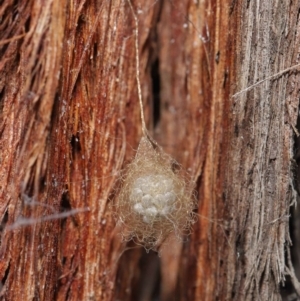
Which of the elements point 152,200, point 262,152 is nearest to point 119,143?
point 152,200

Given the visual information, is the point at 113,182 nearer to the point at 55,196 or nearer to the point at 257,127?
the point at 55,196

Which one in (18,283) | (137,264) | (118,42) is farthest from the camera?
(137,264)

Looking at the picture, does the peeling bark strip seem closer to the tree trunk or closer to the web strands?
the tree trunk

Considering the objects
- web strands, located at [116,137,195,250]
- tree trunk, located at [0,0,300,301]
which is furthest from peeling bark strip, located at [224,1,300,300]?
web strands, located at [116,137,195,250]

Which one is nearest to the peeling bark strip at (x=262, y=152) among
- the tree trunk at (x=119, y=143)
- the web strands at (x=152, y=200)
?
the tree trunk at (x=119, y=143)

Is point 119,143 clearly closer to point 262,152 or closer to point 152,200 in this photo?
point 152,200

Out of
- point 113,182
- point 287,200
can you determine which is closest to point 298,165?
point 287,200

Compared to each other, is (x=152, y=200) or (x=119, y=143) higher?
(x=119, y=143)

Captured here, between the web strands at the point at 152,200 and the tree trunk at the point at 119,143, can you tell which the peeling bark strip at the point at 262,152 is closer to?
the tree trunk at the point at 119,143
